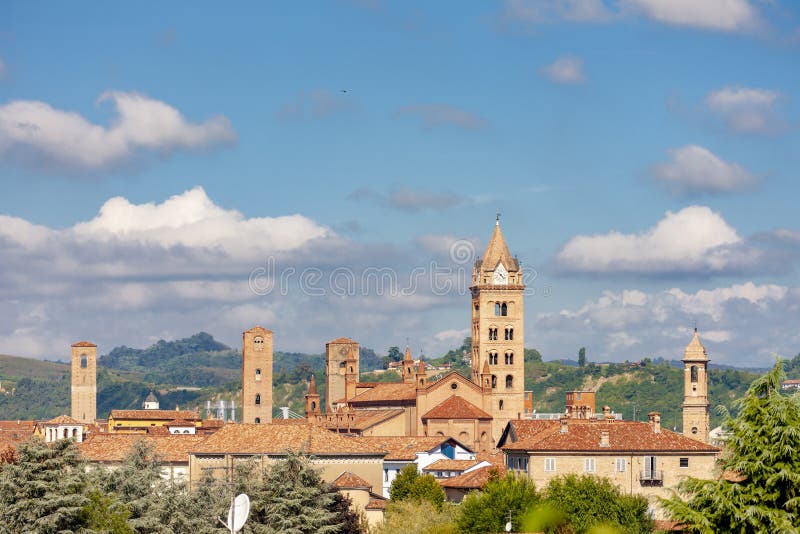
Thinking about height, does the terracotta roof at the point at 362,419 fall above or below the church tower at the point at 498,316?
below

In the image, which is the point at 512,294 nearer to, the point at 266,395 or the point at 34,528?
the point at 266,395

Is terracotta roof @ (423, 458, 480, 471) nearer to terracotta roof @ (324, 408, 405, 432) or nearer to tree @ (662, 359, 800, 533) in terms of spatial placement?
terracotta roof @ (324, 408, 405, 432)

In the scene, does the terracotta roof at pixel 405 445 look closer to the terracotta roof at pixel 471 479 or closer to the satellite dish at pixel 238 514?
the terracotta roof at pixel 471 479

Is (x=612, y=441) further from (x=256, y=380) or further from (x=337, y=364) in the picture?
(x=337, y=364)

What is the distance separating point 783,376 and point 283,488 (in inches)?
1294

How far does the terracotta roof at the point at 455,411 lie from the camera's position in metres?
137

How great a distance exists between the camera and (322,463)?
331 feet

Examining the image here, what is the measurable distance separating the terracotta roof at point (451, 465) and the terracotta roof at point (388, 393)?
A: 26272 millimetres

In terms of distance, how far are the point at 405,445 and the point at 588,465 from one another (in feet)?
103

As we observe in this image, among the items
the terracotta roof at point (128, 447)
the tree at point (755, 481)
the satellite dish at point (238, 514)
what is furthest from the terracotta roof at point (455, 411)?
the tree at point (755, 481)

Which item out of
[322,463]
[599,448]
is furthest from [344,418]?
[599,448]

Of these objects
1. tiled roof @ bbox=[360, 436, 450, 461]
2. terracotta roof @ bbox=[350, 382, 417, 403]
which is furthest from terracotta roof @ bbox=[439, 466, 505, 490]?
terracotta roof @ bbox=[350, 382, 417, 403]

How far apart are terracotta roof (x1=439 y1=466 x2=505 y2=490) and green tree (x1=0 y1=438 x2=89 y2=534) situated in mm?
43584

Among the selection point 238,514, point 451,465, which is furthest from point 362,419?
point 238,514
